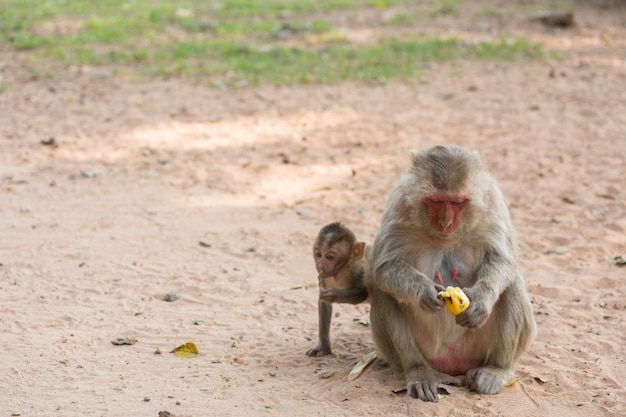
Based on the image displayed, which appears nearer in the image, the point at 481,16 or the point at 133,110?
the point at 133,110

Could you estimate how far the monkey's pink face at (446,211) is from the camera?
483 centimetres

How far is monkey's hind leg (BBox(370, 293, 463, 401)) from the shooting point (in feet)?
17.2

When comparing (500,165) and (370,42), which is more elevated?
(370,42)

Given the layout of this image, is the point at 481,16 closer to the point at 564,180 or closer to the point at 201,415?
the point at 564,180

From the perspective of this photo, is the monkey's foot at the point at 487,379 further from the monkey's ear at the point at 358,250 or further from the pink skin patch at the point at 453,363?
the monkey's ear at the point at 358,250

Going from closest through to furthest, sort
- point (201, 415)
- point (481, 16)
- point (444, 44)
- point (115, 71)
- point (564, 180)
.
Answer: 1. point (201, 415)
2. point (564, 180)
3. point (115, 71)
4. point (444, 44)
5. point (481, 16)

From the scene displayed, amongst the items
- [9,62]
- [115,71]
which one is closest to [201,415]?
[115,71]

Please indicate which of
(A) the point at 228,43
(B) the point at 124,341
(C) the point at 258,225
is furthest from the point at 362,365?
(A) the point at 228,43

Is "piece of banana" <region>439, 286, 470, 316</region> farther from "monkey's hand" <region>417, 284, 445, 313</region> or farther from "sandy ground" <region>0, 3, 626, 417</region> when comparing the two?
"sandy ground" <region>0, 3, 626, 417</region>

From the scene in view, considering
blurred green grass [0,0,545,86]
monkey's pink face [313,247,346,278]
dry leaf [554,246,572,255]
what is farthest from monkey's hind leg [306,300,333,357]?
blurred green grass [0,0,545,86]

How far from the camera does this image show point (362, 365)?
558 centimetres

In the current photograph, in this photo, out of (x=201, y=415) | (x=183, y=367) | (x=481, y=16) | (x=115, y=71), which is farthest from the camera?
(x=481, y=16)

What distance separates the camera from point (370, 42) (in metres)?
15.1

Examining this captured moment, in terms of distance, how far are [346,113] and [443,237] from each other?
6768 mm
